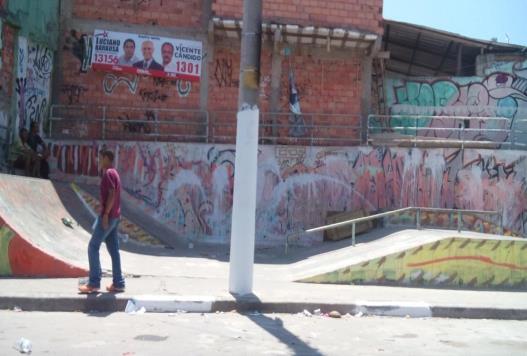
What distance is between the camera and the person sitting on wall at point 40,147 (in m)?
13.1

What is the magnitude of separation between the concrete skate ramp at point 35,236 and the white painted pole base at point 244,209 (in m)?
2.51

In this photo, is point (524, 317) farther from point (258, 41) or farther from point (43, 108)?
point (43, 108)

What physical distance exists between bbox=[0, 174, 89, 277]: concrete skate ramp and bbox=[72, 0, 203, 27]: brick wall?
6.24 m

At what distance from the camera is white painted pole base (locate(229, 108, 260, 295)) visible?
25.6 feet

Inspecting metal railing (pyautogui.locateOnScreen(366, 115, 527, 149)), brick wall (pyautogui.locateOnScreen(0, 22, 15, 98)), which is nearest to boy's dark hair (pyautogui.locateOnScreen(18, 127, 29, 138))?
brick wall (pyautogui.locateOnScreen(0, 22, 15, 98))

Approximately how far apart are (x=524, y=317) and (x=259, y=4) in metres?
5.89

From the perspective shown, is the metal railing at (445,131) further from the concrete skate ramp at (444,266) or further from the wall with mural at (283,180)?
the concrete skate ramp at (444,266)

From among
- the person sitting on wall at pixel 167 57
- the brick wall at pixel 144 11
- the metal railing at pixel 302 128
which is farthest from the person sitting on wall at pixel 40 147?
the metal railing at pixel 302 128

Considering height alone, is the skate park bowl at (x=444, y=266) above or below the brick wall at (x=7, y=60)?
below

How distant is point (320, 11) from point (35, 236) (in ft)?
32.7

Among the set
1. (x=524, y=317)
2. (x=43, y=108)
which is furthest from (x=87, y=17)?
(x=524, y=317)

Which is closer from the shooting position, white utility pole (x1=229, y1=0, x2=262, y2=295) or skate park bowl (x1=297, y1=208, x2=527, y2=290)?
white utility pole (x1=229, y1=0, x2=262, y2=295)

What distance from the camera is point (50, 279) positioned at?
27.4 feet

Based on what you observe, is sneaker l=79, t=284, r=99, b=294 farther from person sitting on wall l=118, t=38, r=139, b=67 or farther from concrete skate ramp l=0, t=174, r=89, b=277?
person sitting on wall l=118, t=38, r=139, b=67
